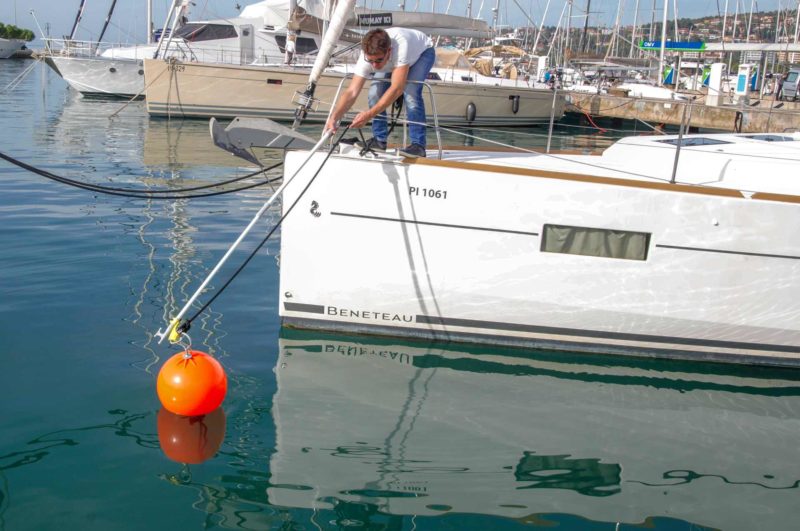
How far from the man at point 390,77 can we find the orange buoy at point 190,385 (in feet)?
6.90

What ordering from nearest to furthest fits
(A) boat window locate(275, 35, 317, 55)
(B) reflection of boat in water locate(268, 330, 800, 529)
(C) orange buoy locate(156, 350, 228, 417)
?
(B) reflection of boat in water locate(268, 330, 800, 529) → (C) orange buoy locate(156, 350, 228, 417) → (A) boat window locate(275, 35, 317, 55)

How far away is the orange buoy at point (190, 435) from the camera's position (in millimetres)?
4723

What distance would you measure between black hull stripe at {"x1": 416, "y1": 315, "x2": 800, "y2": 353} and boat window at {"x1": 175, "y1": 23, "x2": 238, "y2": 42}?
25183 mm

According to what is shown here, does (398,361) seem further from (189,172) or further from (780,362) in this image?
(189,172)

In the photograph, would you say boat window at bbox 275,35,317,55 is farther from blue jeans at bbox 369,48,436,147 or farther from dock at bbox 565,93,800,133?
blue jeans at bbox 369,48,436,147

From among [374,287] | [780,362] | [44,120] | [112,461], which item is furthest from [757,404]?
[44,120]

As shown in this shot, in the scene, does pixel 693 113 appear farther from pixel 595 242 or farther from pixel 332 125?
pixel 332 125

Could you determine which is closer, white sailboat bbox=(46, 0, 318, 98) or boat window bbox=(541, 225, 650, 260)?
boat window bbox=(541, 225, 650, 260)

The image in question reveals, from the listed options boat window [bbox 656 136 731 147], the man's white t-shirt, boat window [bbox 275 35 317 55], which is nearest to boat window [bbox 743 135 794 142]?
boat window [bbox 656 136 731 147]

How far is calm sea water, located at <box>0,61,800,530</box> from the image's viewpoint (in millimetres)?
4285

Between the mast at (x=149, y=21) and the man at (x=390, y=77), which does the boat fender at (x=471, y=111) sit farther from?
the man at (x=390, y=77)

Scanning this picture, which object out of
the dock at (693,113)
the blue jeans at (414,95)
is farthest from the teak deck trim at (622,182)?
the dock at (693,113)

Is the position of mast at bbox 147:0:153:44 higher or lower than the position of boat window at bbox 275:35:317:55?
higher

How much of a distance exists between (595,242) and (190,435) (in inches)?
132
